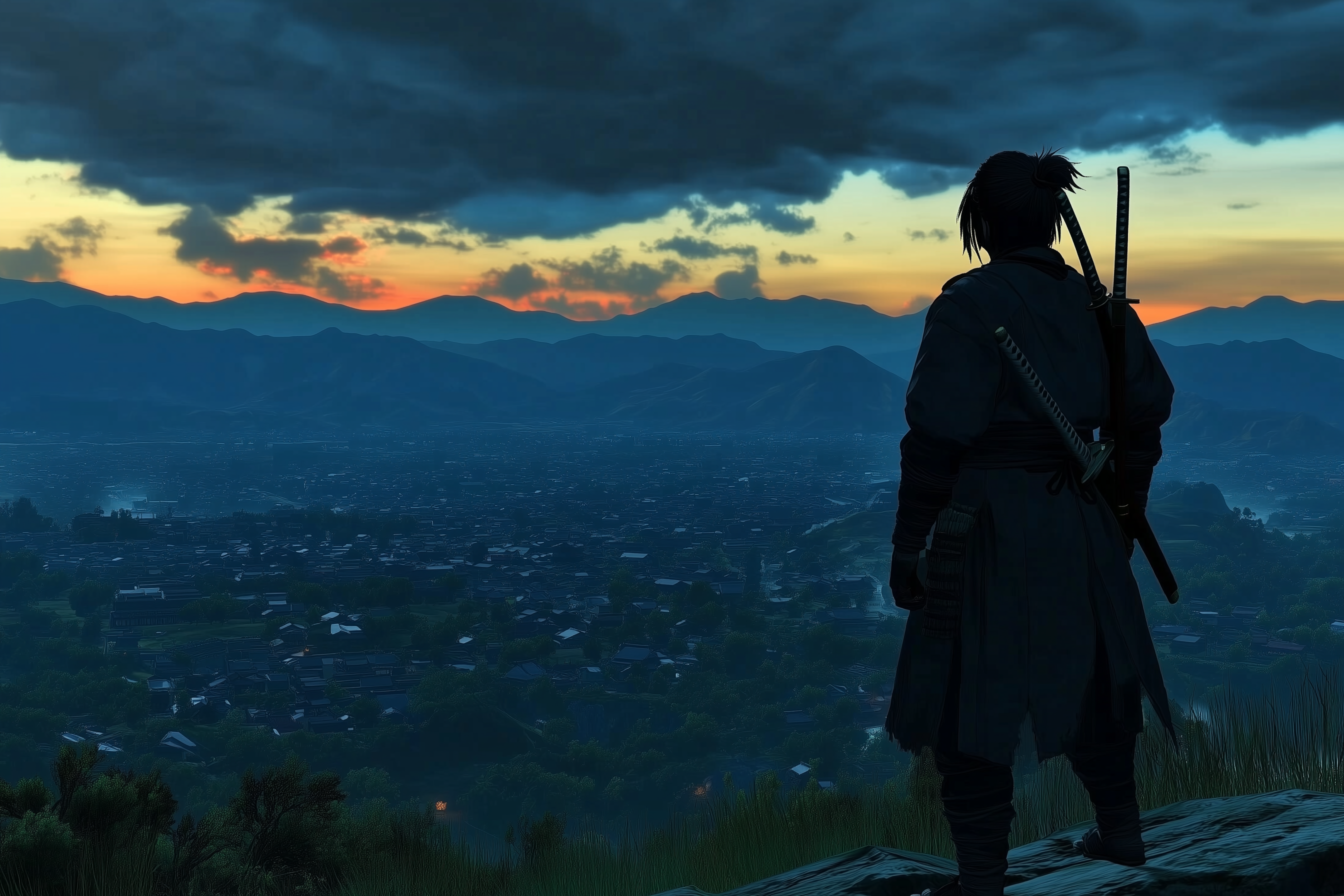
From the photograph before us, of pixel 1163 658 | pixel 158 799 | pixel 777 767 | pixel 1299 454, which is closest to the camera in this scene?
pixel 158 799

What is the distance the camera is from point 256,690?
46.0 meters

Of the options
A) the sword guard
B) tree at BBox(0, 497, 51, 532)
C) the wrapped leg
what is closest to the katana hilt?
the sword guard

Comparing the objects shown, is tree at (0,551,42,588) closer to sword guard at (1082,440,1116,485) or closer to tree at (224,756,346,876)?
tree at (224,756,346,876)

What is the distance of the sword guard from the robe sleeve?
1.62 ft

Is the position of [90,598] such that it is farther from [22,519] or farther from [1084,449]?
[1084,449]

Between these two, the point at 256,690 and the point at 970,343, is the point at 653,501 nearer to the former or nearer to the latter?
the point at 256,690

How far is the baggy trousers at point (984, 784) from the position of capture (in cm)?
369

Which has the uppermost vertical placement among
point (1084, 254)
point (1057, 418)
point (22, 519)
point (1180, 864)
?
point (1084, 254)

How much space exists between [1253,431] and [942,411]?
634ft

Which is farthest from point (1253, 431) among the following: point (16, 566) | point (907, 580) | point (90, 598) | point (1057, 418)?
point (907, 580)

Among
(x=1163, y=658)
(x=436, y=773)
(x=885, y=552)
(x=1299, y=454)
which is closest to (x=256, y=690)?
(x=436, y=773)

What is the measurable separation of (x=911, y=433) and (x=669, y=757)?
1478 inches

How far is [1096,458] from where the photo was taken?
3.67 metres

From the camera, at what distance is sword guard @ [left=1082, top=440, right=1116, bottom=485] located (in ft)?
12.0
